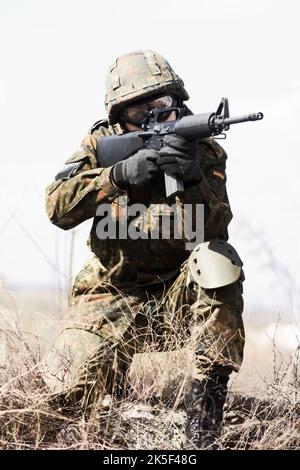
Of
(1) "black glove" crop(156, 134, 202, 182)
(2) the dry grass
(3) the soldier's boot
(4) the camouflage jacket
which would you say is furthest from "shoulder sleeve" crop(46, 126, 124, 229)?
(3) the soldier's boot

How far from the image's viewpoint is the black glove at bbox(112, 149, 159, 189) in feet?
14.6

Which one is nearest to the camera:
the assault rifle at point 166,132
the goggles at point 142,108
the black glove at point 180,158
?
the assault rifle at point 166,132

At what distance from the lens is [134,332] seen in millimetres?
4715

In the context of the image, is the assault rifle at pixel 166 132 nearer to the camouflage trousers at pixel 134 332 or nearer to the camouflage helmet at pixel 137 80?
the camouflage helmet at pixel 137 80

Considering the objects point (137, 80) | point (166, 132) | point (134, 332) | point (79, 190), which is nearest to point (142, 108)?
point (137, 80)

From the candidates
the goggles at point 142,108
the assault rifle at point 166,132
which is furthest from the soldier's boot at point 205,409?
the goggles at point 142,108

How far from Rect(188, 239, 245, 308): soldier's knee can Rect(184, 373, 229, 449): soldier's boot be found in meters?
0.35

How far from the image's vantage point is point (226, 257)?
440cm

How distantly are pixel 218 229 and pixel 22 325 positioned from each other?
105 cm

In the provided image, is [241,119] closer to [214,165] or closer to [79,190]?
[214,165]

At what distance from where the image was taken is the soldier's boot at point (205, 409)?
13.5 feet

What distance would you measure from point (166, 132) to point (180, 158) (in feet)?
0.66

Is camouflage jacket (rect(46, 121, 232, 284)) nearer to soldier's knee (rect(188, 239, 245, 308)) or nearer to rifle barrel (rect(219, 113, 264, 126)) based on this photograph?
soldier's knee (rect(188, 239, 245, 308))

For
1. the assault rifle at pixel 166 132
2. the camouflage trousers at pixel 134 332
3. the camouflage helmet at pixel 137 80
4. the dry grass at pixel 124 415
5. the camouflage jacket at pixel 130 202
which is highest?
the camouflage helmet at pixel 137 80
